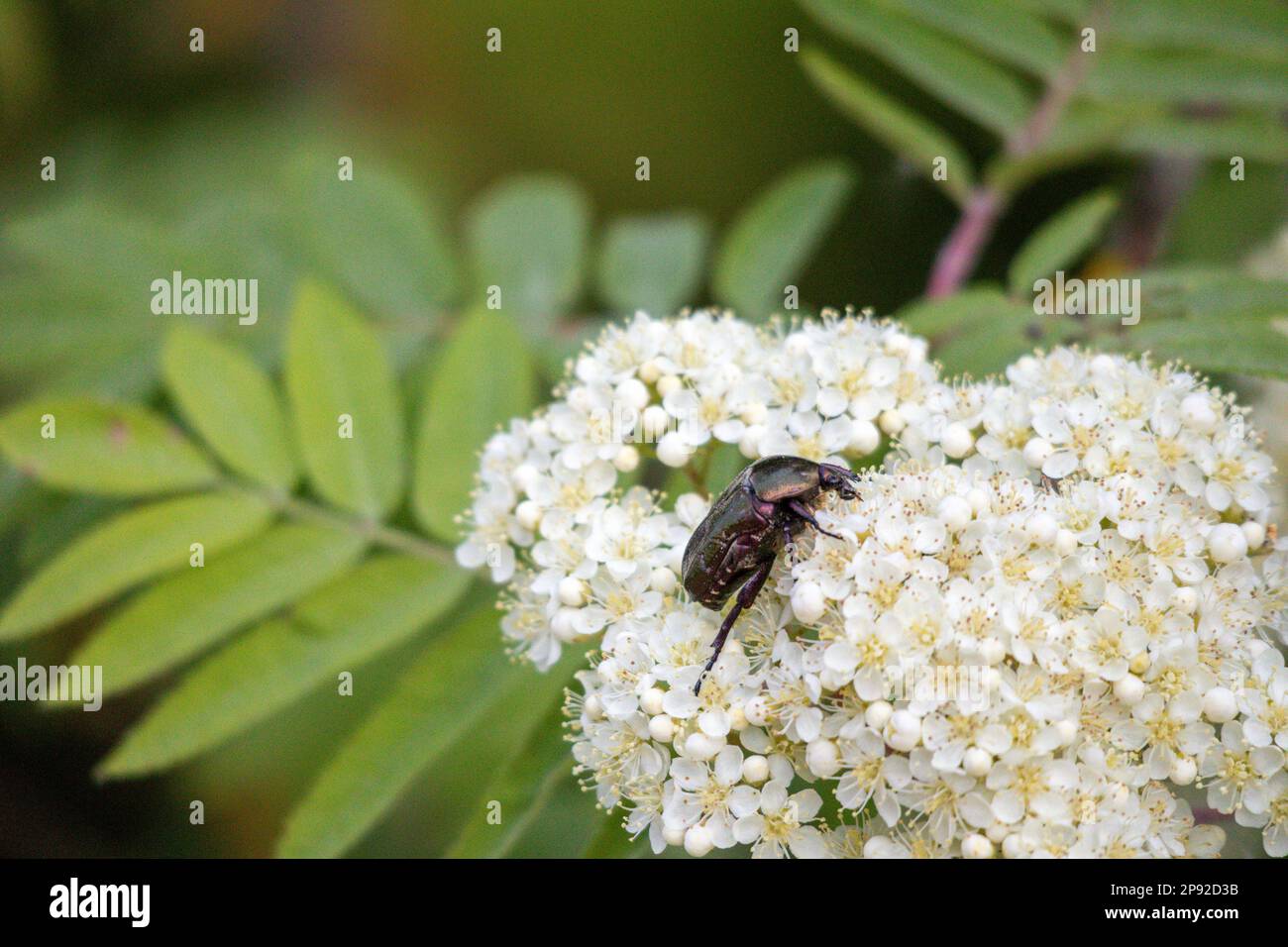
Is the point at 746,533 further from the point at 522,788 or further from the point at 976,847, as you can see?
the point at 522,788

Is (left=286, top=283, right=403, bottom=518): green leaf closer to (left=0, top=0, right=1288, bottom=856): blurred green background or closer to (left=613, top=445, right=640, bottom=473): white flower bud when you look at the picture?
(left=0, top=0, right=1288, bottom=856): blurred green background

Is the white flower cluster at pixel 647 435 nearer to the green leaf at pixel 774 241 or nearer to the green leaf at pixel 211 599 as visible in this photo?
the green leaf at pixel 211 599

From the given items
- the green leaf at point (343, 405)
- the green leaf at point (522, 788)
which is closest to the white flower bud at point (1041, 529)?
the green leaf at point (522, 788)

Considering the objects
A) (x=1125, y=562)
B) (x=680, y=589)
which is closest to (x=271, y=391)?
(x=680, y=589)

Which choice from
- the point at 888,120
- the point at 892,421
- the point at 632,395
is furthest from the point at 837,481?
the point at 888,120

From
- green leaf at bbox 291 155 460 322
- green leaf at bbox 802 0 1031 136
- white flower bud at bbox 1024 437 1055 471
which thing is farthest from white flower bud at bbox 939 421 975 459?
green leaf at bbox 291 155 460 322

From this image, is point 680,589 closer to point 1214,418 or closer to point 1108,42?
point 1214,418
